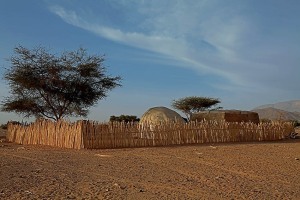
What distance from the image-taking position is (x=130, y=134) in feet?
53.5

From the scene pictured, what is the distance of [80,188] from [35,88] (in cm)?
2092

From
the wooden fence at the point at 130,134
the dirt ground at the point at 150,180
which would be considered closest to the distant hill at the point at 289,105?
the wooden fence at the point at 130,134

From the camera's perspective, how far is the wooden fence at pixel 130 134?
1555cm

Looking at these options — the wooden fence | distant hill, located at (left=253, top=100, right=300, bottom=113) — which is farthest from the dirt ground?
distant hill, located at (left=253, top=100, right=300, bottom=113)

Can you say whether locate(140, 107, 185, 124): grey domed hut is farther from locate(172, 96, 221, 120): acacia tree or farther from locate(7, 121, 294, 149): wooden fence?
locate(172, 96, 221, 120): acacia tree

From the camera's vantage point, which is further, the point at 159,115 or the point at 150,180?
the point at 159,115

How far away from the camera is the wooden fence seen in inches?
612

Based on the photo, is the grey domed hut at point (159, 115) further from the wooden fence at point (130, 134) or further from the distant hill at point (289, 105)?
the distant hill at point (289, 105)

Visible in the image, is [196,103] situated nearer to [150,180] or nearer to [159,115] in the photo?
[159,115]

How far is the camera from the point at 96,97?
91.5 feet

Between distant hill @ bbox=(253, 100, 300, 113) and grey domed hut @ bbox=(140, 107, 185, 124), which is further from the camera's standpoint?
distant hill @ bbox=(253, 100, 300, 113)

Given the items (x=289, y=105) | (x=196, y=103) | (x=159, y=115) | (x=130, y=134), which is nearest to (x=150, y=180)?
(x=130, y=134)

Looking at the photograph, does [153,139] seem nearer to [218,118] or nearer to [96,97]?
[218,118]

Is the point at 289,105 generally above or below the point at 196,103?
above
